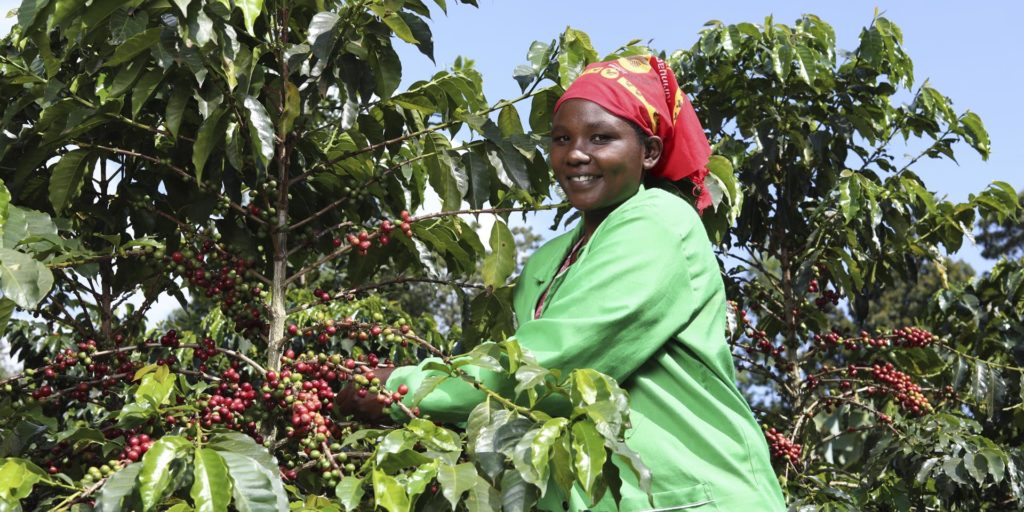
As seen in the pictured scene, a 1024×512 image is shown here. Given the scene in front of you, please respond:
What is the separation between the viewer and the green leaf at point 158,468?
1.70 m

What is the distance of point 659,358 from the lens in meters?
2.13

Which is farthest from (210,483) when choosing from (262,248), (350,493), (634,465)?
(262,248)

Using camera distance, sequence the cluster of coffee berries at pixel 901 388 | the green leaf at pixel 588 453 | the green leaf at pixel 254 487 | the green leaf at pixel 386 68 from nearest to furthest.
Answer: the green leaf at pixel 588 453, the green leaf at pixel 254 487, the green leaf at pixel 386 68, the cluster of coffee berries at pixel 901 388

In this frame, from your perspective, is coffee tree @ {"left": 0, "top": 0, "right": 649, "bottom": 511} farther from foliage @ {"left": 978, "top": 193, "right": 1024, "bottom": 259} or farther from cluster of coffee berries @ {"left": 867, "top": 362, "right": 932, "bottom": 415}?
foliage @ {"left": 978, "top": 193, "right": 1024, "bottom": 259}

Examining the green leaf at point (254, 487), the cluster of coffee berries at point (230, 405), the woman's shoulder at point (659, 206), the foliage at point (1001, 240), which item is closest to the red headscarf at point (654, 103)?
the woman's shoulder at point (659, 206)

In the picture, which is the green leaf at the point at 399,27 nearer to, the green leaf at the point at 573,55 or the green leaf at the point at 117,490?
the green leaf at the point at 573,55

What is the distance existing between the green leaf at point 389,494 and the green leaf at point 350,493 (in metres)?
0.09

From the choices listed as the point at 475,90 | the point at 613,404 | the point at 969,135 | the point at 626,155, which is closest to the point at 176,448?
the point at 613,404

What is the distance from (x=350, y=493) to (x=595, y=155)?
0.87 meters

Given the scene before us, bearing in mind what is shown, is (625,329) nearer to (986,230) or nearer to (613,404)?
(613,404)

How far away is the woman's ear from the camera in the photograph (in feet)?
7.91

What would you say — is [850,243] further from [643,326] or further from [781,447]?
[643,326]

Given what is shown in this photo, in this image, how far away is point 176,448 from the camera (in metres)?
1.78

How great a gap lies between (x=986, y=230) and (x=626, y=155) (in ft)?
70.6
